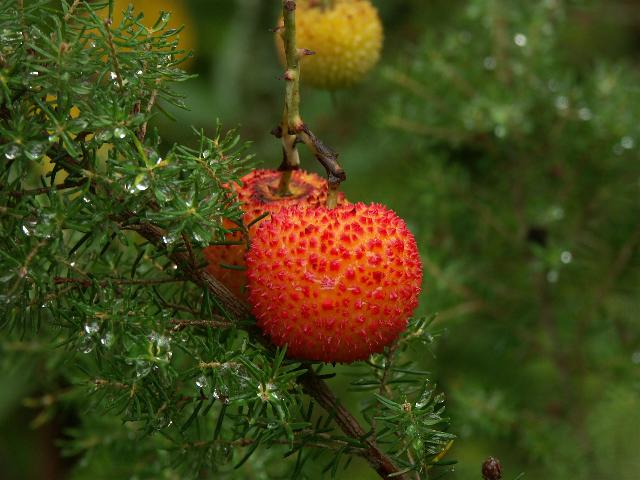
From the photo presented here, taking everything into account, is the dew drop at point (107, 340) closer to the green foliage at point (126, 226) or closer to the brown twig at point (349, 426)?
the green foliage at point (126, 226)

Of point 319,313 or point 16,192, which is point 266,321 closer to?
point 319,313

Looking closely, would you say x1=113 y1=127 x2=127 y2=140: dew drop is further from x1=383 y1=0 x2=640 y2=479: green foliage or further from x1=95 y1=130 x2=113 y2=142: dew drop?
x1=383 y1=0 x2=640 y2=479: green foliage

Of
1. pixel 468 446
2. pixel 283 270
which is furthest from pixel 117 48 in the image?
pixel 468 446

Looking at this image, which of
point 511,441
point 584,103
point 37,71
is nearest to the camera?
point 37,71

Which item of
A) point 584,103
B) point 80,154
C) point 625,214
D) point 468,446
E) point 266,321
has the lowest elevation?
point 468,446

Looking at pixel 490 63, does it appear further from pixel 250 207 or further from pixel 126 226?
pixel 126 226

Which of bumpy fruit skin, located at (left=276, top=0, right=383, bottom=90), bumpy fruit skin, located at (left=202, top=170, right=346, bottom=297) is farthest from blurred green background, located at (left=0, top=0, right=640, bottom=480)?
bumpy fruit skin, located at (left=202, top=170, right=346, bottom=297)

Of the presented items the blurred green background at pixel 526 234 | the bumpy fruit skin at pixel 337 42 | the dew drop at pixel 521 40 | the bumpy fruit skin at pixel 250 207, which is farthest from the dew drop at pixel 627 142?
the bumpy fruit skin at pixel 250 207

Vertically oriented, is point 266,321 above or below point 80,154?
below
